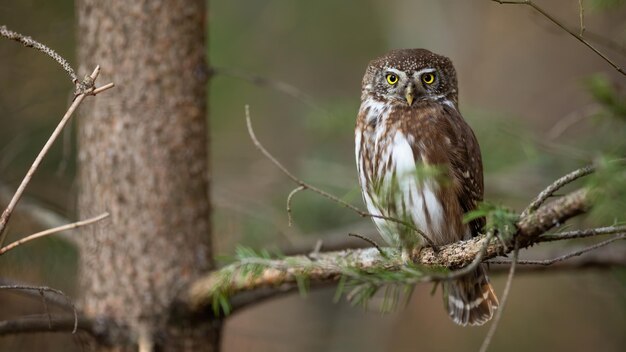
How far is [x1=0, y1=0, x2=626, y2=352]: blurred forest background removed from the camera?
456 cm

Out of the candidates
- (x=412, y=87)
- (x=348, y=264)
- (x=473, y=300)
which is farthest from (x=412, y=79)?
(x=348, y=264)

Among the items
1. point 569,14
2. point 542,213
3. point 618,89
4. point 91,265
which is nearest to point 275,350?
point 569,14

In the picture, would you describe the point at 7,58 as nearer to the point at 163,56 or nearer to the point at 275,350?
the point at 163,56

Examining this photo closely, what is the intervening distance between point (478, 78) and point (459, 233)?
4.35m

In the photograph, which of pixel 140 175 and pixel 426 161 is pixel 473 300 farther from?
pixel 140 175

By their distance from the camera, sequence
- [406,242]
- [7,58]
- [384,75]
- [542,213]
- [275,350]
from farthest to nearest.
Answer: [275,350] < [7,58] < [384,75] < [406,242] < [542,213]

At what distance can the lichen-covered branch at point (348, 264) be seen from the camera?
2107mm

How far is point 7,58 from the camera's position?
5.01m

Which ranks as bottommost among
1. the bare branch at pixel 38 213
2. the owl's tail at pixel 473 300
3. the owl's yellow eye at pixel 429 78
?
the owl's tail at pixel 473 300

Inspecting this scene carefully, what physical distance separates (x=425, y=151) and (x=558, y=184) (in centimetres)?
148

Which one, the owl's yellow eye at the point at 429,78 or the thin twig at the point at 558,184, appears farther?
the owl's yellow eye at the point at 429,78

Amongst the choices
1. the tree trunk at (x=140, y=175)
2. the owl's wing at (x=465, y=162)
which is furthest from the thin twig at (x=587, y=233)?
the tree trunk at (x=140, y=175)

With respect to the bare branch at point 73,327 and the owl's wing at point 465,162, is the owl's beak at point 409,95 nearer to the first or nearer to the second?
the owl's wing at point 465,162

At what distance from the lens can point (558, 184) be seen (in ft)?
6.91
